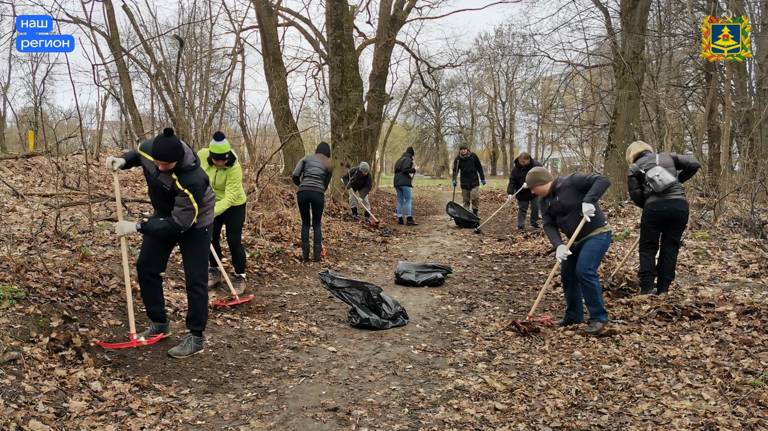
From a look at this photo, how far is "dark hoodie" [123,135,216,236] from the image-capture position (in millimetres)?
4020

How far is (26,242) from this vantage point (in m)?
5.74

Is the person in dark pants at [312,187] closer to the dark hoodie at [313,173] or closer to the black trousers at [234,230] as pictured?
the dark hoodie at [313,173]

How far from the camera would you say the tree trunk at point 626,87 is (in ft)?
37.8

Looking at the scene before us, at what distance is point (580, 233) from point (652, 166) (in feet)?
3.86

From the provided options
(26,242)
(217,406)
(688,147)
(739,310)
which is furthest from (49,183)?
(688,147)

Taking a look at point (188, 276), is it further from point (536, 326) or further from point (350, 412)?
point (536, 326)

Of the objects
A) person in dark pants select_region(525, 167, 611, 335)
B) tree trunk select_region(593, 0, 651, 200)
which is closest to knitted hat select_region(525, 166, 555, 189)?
person in dark pants select_region(525, 167, 611, 335)

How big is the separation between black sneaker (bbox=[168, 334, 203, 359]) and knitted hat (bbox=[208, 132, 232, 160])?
201cm

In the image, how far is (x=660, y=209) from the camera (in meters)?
5.40

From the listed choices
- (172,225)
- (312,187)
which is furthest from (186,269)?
(312,187)

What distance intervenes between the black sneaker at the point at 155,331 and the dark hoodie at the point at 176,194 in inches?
34.9

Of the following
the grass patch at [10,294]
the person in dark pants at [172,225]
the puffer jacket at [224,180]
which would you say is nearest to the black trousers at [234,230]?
the puffer jacket at [224,180]

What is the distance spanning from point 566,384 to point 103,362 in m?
3.48

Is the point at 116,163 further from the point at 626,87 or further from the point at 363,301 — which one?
the point at 626,87
